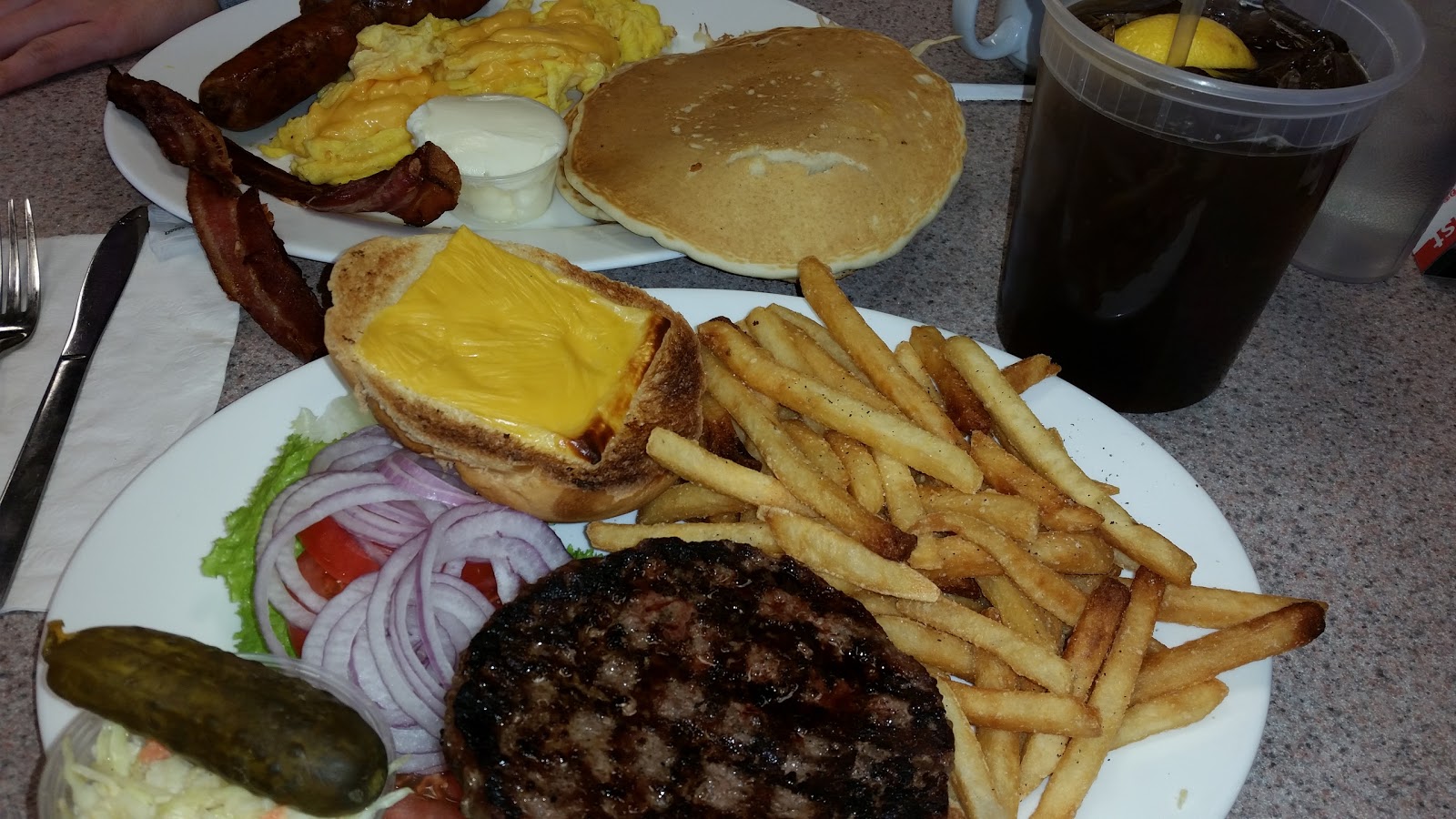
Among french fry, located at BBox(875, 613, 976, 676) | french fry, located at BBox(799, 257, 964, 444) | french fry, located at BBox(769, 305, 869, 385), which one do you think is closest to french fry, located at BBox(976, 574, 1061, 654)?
french fry, located at BBox(875, 613, 976, 676)

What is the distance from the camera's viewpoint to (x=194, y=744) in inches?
61.6

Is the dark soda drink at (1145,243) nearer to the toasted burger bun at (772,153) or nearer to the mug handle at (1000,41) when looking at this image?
the toasted burger bun at (772,153)

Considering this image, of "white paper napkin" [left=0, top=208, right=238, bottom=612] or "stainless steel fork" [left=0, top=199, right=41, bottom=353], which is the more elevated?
"stainless steel fork" [left=0, top=199, right=41, bottom=353]

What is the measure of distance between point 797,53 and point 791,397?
5.51ft

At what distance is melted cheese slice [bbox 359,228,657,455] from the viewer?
7.10 ft

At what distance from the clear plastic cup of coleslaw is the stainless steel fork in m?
1.49

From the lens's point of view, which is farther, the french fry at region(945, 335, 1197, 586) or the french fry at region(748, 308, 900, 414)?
the french fry at region(748, 308, 900, 414)

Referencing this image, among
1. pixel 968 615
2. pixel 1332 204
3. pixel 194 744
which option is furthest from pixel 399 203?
pixel 1332 204

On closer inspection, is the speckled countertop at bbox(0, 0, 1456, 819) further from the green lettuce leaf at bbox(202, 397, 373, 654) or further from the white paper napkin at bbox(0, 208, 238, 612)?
the green lettuce leaf at bbox(202, 397, 373, 654)

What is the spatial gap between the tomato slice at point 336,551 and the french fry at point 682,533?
51 cm

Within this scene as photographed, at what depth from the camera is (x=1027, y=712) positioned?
177 cm

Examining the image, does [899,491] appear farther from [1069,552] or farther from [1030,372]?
[1030,372]

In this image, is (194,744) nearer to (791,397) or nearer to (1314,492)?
(791,397)

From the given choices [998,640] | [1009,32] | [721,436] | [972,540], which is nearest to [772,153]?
[721,436]
